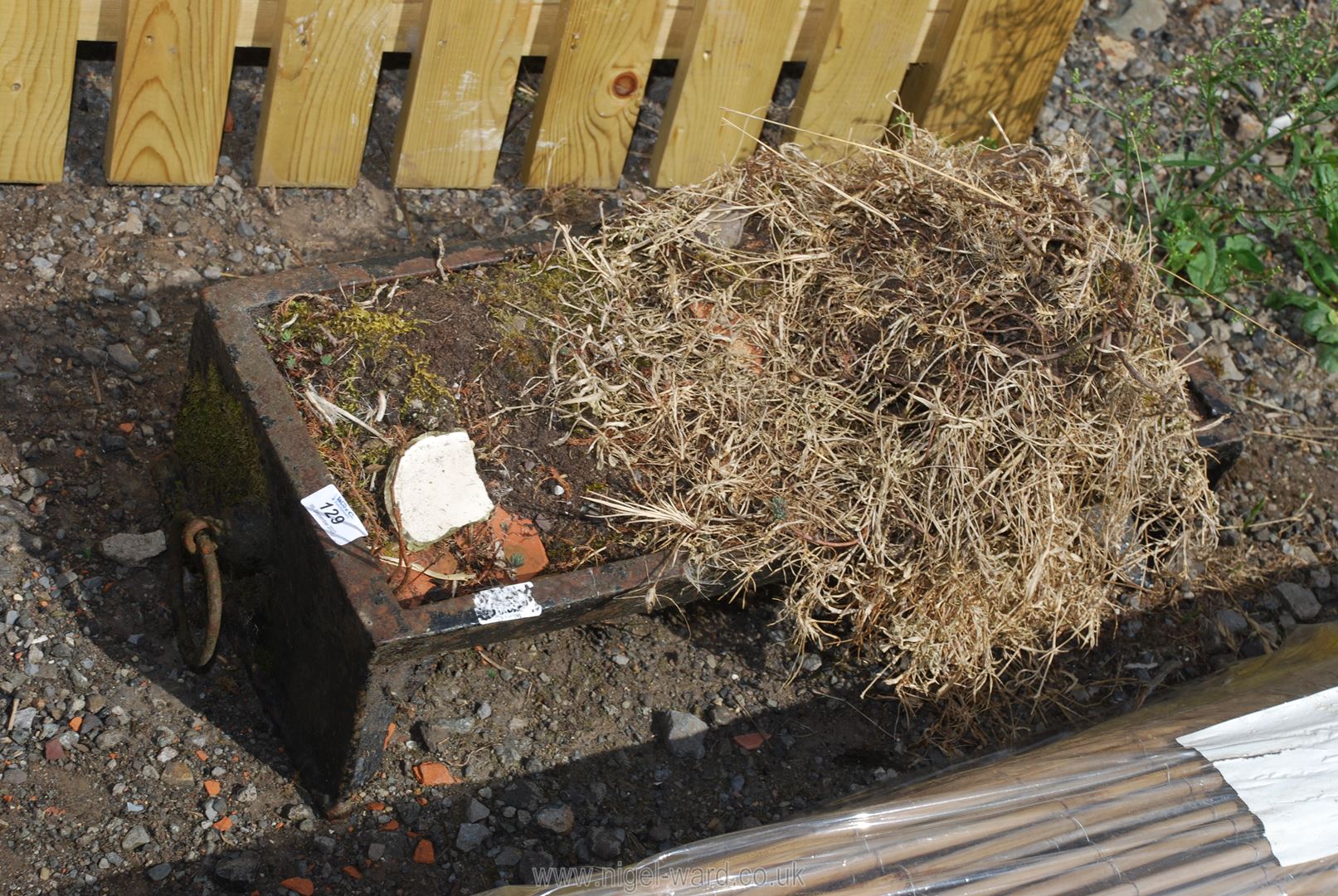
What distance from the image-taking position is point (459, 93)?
350 centimetres

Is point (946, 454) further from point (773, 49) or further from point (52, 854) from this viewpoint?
point (52, 854)

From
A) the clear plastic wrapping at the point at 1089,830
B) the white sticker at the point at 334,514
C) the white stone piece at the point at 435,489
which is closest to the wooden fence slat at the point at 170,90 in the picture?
the white stone piece at the point at 435,489

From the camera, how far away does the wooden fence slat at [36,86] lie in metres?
3.08

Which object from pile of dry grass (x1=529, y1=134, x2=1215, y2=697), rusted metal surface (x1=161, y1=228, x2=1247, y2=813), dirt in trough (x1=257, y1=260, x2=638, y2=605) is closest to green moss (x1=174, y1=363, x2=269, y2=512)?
rusted metal surface (x1=161, y1=228, x2=1247, y2=813)

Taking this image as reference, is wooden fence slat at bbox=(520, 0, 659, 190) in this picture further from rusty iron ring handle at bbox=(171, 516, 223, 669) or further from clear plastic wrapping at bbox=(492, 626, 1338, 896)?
clear plastic wrapping at bbox=(492, 626, 1338, 896)

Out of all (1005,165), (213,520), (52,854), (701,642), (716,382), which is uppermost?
(1005,165)

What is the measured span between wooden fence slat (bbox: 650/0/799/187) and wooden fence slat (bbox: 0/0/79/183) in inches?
60.3

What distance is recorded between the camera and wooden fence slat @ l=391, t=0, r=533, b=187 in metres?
3.35

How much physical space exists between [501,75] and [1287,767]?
248cm

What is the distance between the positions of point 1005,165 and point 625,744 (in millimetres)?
1626

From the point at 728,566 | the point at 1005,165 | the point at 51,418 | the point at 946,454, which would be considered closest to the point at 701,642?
the point at 728,566

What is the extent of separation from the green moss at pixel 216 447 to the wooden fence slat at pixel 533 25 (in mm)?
1019

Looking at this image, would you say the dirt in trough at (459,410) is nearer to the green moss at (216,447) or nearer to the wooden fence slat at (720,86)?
the green moss at (216,447)

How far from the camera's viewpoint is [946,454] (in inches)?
105
